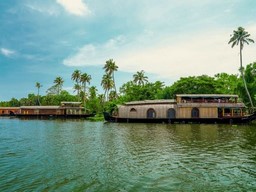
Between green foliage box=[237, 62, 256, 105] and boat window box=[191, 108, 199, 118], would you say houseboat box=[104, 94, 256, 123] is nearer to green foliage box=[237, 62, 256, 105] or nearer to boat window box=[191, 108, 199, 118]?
boat window box=[191, 108, 199, 118]

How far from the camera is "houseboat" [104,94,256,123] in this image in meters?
45.7

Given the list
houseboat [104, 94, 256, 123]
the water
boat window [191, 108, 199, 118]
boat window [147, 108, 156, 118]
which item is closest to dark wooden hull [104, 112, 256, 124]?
houseboat [104, 94, 256, 123]

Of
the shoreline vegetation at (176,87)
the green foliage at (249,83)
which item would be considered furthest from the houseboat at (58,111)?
the green foliage at (249,83)

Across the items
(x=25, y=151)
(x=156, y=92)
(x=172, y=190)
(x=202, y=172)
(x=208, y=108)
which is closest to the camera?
(x=172, y=190)

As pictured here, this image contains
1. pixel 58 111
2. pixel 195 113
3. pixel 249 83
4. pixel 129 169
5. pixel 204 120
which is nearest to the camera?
pixel 129 169

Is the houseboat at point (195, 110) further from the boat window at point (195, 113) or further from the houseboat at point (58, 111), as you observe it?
the houseboat at point (58, 111)

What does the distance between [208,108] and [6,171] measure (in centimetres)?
4011

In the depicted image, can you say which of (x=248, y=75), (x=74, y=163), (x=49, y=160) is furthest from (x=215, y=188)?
(x=248, y=75)

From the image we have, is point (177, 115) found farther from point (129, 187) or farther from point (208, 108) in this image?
point (129, 187)

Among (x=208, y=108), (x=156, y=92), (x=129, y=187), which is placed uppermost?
(x=156, y=92)

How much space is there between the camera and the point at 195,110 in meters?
46.5

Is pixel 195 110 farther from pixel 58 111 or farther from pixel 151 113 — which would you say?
pixel 58 111

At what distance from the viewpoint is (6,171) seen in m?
11.7

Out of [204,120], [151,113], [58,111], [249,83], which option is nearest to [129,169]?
[151,113]
